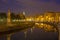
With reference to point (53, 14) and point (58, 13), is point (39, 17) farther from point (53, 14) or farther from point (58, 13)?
point (58, 13)

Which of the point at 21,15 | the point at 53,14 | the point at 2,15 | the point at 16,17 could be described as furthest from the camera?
the point at 53,14

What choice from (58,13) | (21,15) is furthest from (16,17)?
(58,13)

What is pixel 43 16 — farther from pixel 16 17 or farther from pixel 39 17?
pixel 16 17

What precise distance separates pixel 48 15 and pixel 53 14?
4762mm

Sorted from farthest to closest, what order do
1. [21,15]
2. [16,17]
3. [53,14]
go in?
[53,14] → [21,15] → [16,17]

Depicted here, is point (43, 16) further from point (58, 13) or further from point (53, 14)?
point (58, 13)

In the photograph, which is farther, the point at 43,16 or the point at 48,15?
the point at 43,16

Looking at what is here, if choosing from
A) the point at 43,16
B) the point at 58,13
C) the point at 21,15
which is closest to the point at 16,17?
the point at 21,15

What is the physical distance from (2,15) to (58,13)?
24.9 meters

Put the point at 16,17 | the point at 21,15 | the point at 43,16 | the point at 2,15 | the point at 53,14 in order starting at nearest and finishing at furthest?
the point at 2,15, the point at 16,17, the point at 21,15, the point at 53,14, the point at 43,16

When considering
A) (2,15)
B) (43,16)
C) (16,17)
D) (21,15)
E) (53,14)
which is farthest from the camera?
(43,16)

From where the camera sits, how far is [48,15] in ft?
292

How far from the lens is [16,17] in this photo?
235ft

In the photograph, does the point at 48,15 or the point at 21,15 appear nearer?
the point at 21,15
